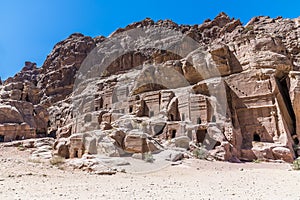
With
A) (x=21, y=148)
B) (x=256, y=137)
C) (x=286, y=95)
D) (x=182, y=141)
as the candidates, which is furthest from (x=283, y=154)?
(x=21, y=148)

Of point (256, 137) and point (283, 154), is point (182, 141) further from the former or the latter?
point (283, 154)

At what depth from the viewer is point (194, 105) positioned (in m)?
28.6

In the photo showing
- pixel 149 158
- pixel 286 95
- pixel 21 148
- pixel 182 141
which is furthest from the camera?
pixel 286 95

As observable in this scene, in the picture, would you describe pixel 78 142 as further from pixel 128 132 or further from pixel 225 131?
pixel 225 131

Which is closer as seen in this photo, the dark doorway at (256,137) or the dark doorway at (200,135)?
the dark doorway at (200,135)

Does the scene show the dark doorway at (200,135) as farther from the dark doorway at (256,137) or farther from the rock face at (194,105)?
the dark doorway at (256,137)

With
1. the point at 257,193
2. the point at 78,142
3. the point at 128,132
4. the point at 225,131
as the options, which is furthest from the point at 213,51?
the point at 257,193

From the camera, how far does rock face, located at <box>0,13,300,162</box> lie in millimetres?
23848

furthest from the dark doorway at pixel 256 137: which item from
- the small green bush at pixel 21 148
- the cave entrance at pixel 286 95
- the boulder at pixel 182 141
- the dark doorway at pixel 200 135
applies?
the small green bush at pixel 21 148

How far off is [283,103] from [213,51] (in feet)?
38.9

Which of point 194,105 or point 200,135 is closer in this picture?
point 200,135

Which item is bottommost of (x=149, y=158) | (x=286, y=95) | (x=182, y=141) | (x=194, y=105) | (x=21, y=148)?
(x=149, y=158)

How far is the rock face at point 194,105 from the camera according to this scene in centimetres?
2385

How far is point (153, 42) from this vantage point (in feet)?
181
